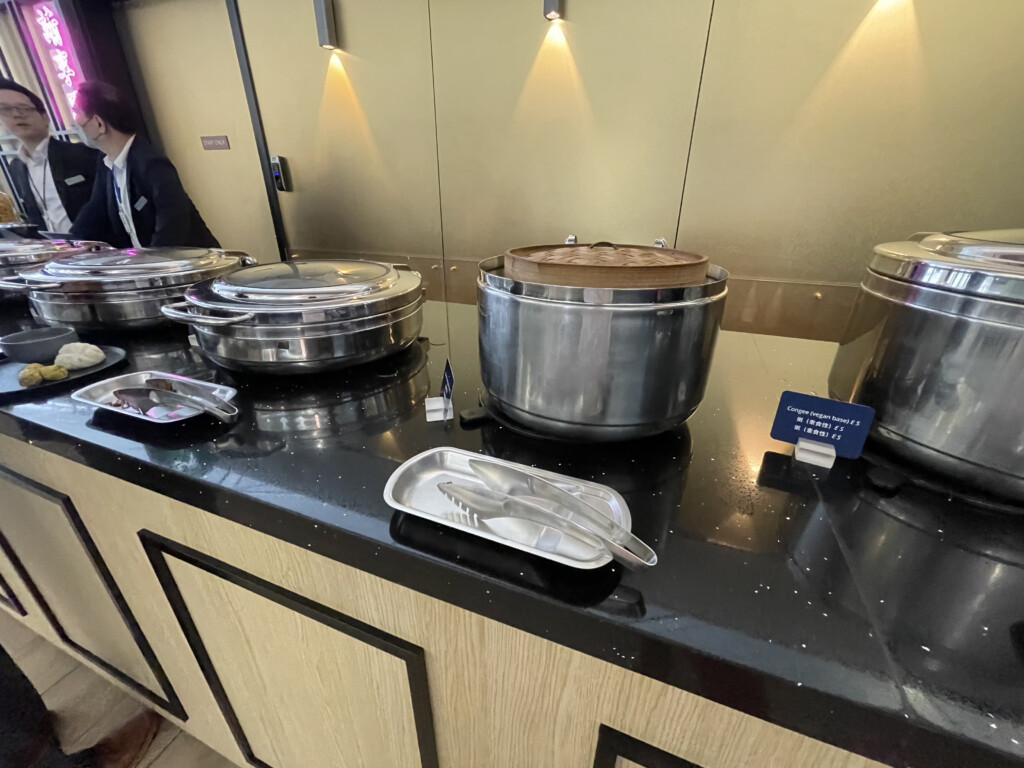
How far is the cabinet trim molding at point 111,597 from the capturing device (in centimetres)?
74

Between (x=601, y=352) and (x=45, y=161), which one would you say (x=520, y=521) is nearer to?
(x=601, y=352)

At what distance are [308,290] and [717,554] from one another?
65 cm

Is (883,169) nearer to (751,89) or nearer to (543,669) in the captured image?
(751,89)

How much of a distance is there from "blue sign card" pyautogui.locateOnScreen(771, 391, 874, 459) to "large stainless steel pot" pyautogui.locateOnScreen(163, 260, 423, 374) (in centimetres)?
59

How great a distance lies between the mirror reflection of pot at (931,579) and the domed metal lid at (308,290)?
64 cm

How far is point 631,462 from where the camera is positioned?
0.53 meters

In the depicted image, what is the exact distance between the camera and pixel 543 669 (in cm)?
43

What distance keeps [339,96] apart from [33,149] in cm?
157

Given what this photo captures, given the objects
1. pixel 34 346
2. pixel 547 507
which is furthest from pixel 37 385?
pixel 547 507

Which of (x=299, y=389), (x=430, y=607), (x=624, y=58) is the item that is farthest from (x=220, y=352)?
(x=624, y=58)

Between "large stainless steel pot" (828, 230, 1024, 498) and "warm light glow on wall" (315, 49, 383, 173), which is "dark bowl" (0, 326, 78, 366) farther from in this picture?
"warm light glow on wall" (315, 49, 383, 173)

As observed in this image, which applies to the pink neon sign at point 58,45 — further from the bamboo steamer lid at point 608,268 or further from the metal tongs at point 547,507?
the metal tongs at point 547,507

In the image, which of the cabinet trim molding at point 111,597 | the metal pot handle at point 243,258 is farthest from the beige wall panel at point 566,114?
the cabinet trim molding at point 111,597

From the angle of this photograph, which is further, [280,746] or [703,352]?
[280,746]
